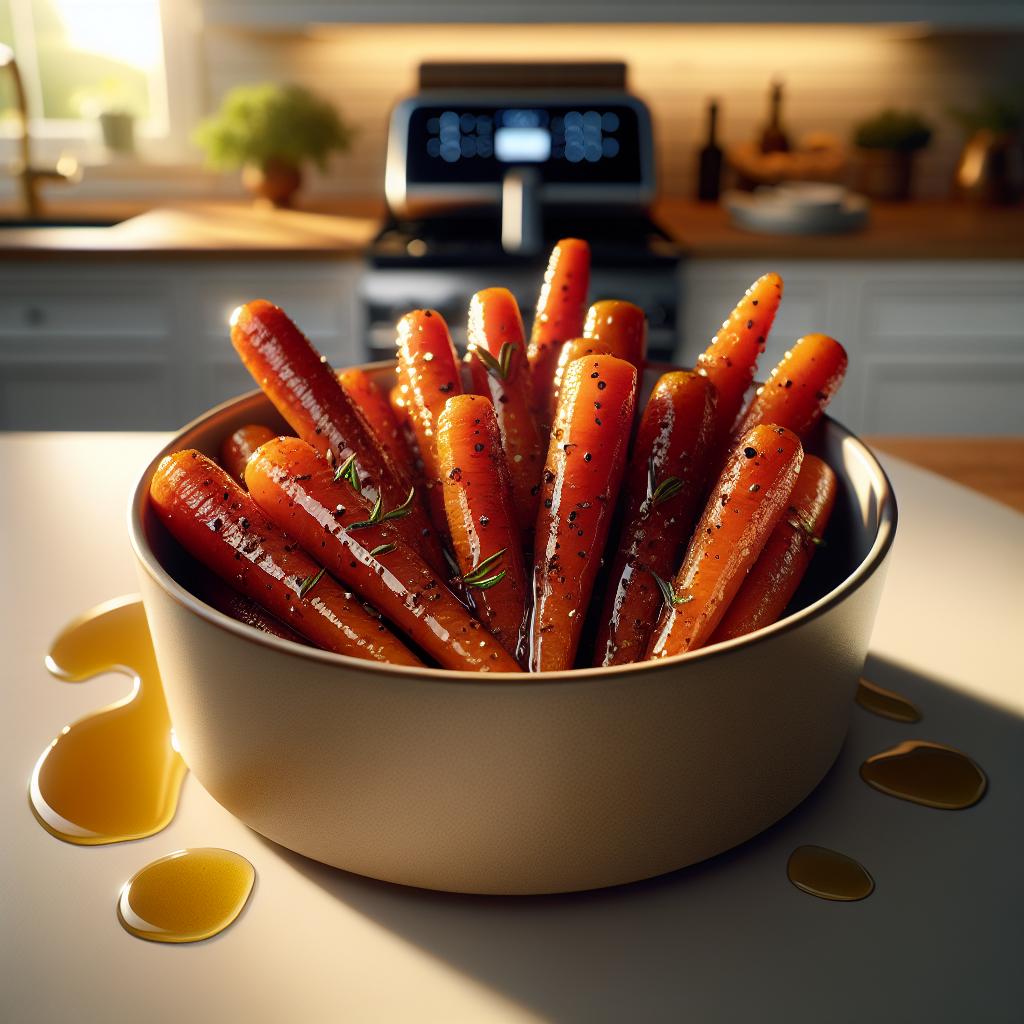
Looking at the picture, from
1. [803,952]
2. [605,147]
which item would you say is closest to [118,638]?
[803,952]

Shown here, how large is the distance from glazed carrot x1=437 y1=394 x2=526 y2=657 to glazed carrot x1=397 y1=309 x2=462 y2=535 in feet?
0.23

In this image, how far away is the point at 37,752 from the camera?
0.60 metres

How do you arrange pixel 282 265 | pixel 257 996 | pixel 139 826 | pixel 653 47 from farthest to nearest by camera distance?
pixel 653 47
pixel 282 265
pixel 139 826
pixel 257 996

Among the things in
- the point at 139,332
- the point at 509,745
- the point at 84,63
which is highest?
the point at 84,63

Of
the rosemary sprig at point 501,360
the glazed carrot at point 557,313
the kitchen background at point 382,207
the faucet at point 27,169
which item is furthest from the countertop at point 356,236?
the rosemary sprig at point 501,360

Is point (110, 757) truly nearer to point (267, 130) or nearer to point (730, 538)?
point (730, 538)

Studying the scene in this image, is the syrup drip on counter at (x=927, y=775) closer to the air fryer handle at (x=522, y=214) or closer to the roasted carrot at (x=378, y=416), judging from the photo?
the roasted carrot at (x=378, y=416)

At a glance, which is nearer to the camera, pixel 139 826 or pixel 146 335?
pixel 139 826

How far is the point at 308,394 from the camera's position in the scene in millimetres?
646

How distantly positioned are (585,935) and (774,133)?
9.39ft

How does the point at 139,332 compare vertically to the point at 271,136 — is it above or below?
below

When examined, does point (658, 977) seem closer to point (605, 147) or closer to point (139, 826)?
point (139, 826)

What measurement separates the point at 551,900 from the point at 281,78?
10.00 ft

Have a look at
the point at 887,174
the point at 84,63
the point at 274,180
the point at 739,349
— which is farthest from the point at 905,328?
the point at 84,63
